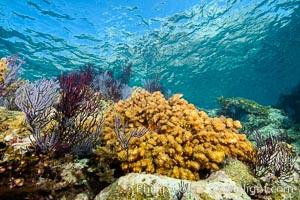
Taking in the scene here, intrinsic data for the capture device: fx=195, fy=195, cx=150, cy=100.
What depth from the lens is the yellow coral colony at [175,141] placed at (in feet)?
10.3

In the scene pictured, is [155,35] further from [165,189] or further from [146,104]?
[165,189]

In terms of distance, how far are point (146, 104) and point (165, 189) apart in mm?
2010

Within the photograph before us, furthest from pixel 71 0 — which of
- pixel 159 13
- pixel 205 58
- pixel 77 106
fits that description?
pixel 205 58

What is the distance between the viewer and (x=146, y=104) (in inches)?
165

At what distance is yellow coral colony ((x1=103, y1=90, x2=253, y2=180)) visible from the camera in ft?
10.3

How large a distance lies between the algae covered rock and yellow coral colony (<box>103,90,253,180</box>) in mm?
415

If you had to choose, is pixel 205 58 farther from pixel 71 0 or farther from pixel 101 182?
pixel 101 182

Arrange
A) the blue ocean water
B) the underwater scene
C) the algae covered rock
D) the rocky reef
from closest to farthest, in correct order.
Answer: the algae covered rock, the rocky reef, the underwater scene, the blue ocean water

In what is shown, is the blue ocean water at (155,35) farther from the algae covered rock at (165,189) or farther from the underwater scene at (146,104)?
the algae covered rock at (165,189)

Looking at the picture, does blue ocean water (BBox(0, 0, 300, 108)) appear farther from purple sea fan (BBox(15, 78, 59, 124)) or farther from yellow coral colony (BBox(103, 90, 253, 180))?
purple sea fan (BBox(15, 78, 59, 124))

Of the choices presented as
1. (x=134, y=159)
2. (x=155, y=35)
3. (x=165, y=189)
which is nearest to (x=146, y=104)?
(x=134, y=159)

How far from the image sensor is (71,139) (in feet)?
10.5

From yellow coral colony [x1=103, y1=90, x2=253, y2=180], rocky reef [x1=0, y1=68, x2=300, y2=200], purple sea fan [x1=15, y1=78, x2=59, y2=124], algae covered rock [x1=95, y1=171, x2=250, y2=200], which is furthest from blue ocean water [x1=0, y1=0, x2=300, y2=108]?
algae covered rock [x1=95, y1=171, x2=250, y2=200]

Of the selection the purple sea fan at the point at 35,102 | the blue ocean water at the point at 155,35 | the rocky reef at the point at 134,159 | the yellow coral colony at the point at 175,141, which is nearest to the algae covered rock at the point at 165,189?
the rocky reef at the point at 134,159
